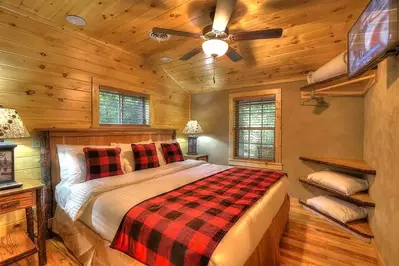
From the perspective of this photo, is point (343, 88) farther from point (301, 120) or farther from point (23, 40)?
point (23, 40)

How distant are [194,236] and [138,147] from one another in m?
1.84

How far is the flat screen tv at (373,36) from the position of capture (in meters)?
1.26

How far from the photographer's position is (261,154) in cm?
388

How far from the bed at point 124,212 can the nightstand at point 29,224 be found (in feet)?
0.70

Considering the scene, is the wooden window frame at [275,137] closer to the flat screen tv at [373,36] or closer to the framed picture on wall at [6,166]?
the flat screen tv at [373,36]

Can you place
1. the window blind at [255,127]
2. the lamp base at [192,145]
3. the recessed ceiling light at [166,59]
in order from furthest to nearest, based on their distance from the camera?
the lamp base at [192,145], the window blind at [255,127], the recessed ceiling light at [166,59]

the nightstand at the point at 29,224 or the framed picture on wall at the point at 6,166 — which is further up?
the framed picture on wall at the point at 6,166

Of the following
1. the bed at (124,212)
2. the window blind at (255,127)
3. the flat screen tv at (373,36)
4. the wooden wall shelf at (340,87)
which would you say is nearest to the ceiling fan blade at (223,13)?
the flat screen tv at (373,36)

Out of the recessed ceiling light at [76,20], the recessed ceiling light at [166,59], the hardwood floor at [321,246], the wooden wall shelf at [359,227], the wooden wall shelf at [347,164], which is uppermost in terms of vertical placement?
the recessed ceiling light at [76,20]

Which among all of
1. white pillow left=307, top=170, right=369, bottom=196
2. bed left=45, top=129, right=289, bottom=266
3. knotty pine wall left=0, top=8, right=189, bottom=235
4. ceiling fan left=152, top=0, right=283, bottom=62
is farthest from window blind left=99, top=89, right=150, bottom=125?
white pillow left=307, top=170, right=369, bottom=196

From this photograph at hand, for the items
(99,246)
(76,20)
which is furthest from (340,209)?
(76,20)

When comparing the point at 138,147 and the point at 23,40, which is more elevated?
the point at 23,40

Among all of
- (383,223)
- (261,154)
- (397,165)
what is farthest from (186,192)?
(261,154)

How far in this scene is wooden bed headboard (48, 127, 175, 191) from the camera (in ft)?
7.51
